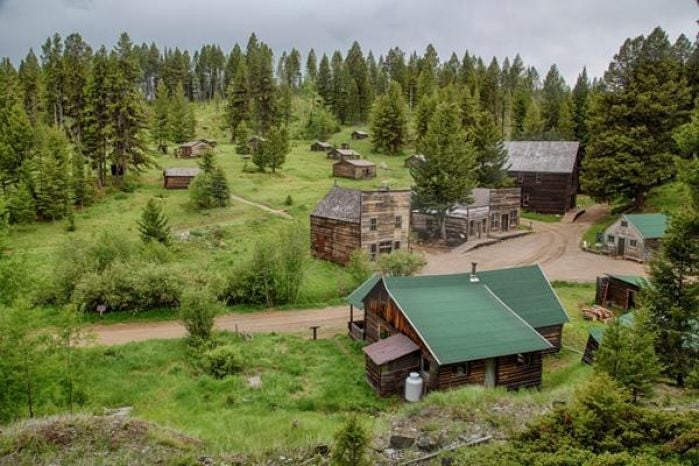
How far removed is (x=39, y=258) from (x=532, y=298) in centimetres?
3072

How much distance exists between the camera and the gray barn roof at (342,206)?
39.2 m

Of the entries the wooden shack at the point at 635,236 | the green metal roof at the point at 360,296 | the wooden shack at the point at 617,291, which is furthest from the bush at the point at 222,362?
the wooden shack at the point at 635,236

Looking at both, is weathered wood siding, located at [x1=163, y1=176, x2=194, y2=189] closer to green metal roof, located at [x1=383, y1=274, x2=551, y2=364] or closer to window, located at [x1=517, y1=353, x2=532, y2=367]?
green metal roof, located at [x1=383, y1=274, x2=551, y2=364]

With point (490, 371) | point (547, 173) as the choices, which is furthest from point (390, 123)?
point (490, 371)

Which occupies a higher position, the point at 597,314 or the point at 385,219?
the point at 385,219

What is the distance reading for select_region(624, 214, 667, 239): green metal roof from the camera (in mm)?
41000

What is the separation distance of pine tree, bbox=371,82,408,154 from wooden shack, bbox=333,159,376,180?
15.4 meters

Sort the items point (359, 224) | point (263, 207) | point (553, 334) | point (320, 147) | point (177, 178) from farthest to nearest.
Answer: point (320, 147)
point (177, 178)
point (263, 207)
point (359, 224)
point (553, 334)

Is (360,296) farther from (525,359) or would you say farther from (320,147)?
(320,147)

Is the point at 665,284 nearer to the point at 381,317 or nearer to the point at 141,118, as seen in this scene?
the point at 381,317

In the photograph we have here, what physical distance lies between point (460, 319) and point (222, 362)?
33.1 feet

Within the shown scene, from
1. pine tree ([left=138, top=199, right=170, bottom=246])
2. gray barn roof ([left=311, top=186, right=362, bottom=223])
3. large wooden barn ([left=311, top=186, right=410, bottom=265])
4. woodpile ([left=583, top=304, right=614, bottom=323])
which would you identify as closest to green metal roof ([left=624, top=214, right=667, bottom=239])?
woodpile ([left=583, top=304, right=614, bottom=323])

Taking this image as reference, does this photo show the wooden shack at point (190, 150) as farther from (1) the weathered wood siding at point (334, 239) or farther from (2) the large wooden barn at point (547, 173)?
(2) the large wooden barn at point (547, 173)

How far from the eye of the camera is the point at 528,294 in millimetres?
26859
